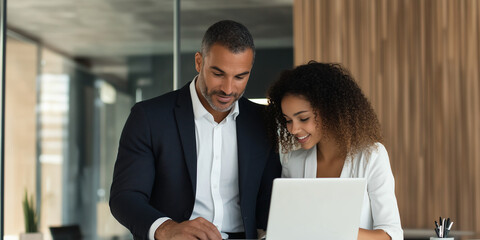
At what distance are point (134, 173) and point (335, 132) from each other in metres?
0.82

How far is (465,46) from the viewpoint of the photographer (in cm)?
522

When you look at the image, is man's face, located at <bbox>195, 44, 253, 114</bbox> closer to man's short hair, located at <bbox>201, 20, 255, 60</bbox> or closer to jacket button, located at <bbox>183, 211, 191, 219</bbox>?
man's short hair, located at <bbox>201, 20, 255, 60</bbox>

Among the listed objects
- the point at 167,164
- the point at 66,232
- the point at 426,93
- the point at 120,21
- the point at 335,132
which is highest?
the point at 120,21

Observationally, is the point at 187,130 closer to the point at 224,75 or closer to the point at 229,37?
the point at 224,75

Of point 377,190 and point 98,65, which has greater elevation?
point 98,65

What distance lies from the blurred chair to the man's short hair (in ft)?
11.9

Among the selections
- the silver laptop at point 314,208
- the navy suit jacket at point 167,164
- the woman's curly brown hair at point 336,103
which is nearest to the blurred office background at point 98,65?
the woman's curly brown hair at point 336,103

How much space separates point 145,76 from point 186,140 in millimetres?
3305

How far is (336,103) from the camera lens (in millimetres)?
2789

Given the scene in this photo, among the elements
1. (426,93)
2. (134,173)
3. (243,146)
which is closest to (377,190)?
(243,146)

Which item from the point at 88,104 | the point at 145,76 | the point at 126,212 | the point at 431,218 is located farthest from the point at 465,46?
the point at 126,212

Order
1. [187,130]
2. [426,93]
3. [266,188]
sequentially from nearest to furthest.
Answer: [187,130] → [266,188] → [426,93]

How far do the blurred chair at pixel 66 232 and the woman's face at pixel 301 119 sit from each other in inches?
142

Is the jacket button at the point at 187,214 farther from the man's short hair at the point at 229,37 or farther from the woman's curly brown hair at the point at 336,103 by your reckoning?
the man's short hair at the point at 229,37
